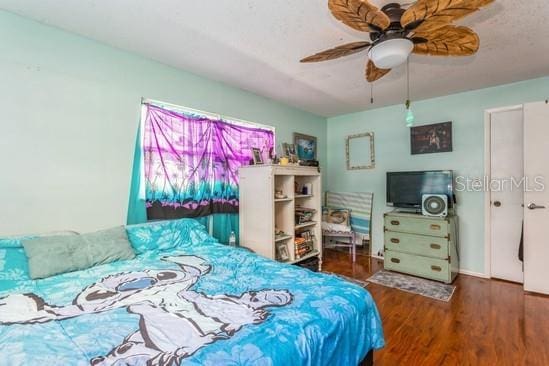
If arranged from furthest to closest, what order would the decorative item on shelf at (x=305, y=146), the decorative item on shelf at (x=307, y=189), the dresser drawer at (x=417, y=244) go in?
Answer: the decorative item on shelf at (x=305, y=146)
the decorative item on shelf at (x=307, y=189)
the dresser drawer at (x=417, y=244)

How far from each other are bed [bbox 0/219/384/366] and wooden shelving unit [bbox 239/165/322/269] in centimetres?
90

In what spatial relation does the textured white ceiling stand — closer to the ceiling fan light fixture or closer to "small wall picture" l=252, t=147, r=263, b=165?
the ceiling fan light fixture

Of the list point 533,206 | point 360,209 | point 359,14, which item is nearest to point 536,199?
point 533,206

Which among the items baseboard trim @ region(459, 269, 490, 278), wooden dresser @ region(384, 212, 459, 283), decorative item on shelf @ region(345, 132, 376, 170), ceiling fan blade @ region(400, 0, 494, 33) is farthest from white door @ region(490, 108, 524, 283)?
ceiling fan blade @ region(400, 0, 494, 33)

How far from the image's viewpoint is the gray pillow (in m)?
1.59

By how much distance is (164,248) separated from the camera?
2.18 m

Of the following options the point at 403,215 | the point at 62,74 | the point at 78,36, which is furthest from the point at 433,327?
the point at 78,36

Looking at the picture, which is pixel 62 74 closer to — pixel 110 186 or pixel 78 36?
pixel 78 36

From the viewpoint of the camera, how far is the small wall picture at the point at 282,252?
2.96 metres

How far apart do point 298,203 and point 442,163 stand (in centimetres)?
198

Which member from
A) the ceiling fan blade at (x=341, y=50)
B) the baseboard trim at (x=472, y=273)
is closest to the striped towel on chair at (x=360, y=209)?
the baseboard trim at (x=472, y=273)

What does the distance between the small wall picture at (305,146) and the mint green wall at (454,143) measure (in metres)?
0.63

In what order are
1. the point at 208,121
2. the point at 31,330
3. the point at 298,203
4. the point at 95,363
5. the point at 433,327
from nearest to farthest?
the point at 95,363, the point at 31,330, the point at 433,327, the point at 208,121, the point at 298,203

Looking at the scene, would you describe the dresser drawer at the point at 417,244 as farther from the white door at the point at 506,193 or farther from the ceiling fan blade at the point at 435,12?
the ceiling fan blade at the point at 435,12
